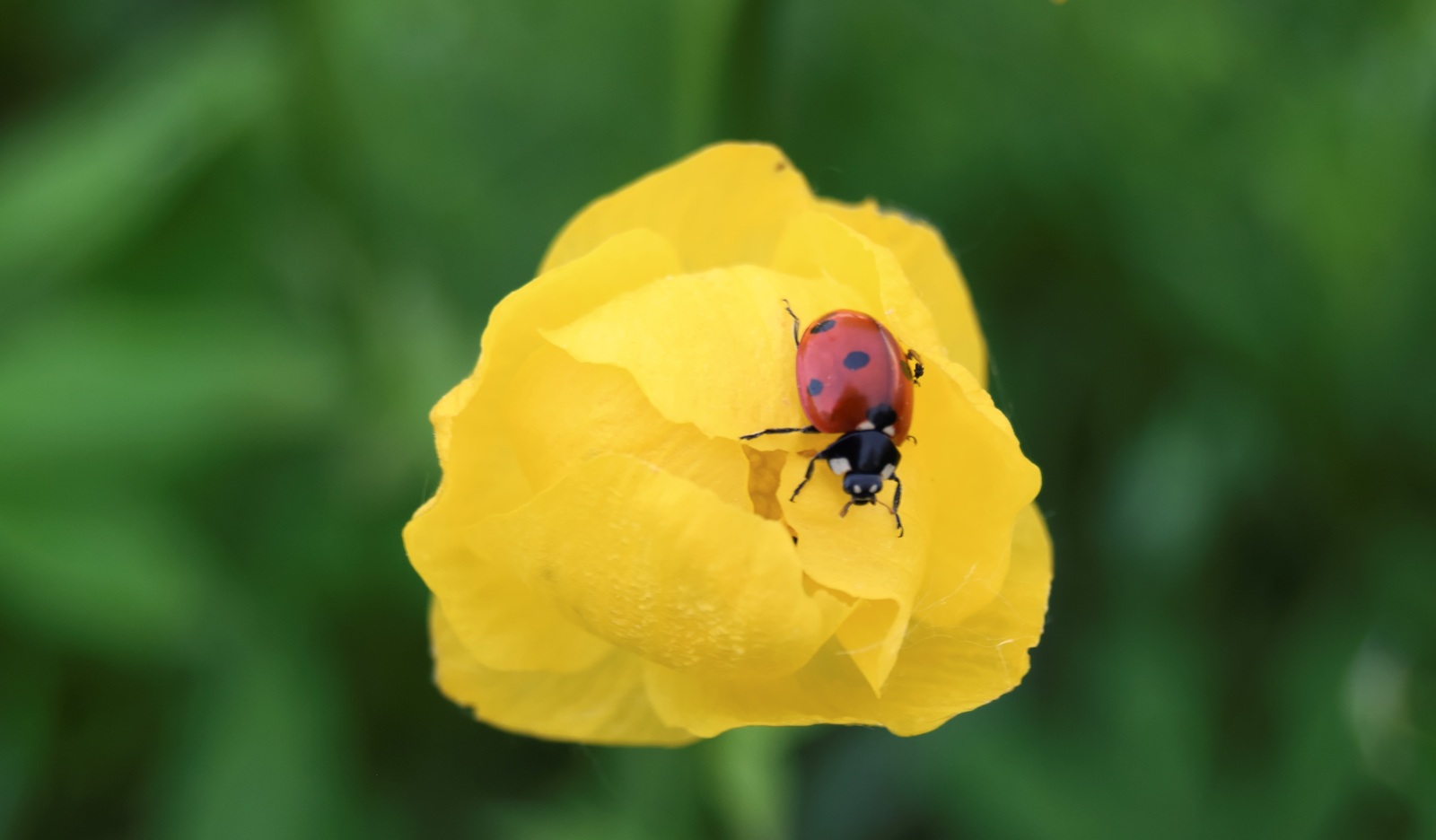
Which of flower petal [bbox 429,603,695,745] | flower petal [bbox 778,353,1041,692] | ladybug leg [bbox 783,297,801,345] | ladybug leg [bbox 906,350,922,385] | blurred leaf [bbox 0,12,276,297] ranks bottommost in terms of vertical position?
flower petal [bbox 429,603,695,745]

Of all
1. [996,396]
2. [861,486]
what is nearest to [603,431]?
[861,486]

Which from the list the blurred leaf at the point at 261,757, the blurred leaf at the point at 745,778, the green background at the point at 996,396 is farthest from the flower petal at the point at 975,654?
the blurred leaf at the point at 261,757

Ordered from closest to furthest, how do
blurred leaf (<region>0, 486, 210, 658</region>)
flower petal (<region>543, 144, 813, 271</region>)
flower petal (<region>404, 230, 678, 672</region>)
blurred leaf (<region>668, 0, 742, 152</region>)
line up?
flower petal (<region>404, 230, 678, 672</region>) < flower petal (<region>543, 144, 813, 271</region>) < blurred leaf (<region>668, 0, 742, 152</region>) < blurred leaf (<region>0, 486, 210, 658</region>)

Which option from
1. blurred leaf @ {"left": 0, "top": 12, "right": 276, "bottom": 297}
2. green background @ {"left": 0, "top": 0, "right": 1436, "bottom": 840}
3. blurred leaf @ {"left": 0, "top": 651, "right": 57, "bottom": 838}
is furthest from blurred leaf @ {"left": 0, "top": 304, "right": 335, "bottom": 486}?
blurred leaf @ {"left": 0, "top": 651, "right": 57, "bottom": 838}

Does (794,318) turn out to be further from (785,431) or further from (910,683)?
(910,683)

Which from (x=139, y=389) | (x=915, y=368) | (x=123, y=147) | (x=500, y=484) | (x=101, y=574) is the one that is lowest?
(x=101, y=574)

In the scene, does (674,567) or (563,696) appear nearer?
(674,567)

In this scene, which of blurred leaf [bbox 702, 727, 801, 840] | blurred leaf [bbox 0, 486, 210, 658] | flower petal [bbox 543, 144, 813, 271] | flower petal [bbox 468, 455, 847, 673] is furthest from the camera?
blurred leaf [bbox 0, 486, 210, 658]

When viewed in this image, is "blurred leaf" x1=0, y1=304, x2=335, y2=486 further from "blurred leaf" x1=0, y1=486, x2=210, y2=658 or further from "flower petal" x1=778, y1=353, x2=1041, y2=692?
"flower petal" x1=778, y1=353, x2=1041, y2=692
